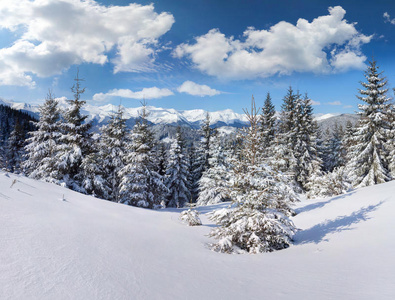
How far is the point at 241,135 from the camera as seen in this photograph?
8508 mm

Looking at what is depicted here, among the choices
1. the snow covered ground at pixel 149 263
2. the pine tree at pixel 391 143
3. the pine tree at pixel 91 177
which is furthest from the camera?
the pine tree at pixel 391 143

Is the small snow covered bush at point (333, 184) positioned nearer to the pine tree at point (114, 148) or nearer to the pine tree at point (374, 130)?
the pine tree at point (374, 130)

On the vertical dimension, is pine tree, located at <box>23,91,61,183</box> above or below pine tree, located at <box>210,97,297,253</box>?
above

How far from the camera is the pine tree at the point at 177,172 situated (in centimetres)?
3058

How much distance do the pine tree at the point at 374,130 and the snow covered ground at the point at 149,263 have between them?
20.8 m

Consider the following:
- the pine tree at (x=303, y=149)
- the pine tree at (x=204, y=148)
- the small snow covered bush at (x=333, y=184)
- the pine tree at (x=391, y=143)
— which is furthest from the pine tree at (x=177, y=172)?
the pine tree at (x=391, y=143)

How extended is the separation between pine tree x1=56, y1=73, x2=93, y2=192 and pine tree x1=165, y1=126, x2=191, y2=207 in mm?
13469

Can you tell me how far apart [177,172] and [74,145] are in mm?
15195

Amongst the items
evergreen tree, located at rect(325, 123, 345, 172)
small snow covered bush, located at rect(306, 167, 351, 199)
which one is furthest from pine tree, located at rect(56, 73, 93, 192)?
evergreen tree, located at rect(325, 123, 345, 172)

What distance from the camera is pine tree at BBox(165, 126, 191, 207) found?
1204 inches

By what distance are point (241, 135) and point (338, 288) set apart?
227 inches

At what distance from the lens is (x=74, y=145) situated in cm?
A: 1795

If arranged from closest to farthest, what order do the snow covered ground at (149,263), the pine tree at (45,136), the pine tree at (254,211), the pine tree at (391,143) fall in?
1. the snow covered ground at (149,263)
2. the pine tree at (254,211)
3. the pine tree at (45,136)
4. the pine tree at (391,143)

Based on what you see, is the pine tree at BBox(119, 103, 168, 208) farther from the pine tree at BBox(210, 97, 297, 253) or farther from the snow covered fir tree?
the pine tree at BBox(210, 97, 297, 253)
